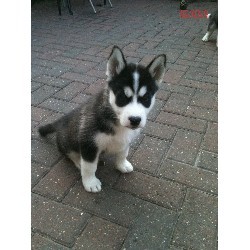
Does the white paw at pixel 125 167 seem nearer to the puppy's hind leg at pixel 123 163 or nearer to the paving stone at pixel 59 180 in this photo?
the puppy's hind leg at pixel 123 163

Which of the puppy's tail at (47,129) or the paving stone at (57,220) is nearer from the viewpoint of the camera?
the paving stone at (57,220)

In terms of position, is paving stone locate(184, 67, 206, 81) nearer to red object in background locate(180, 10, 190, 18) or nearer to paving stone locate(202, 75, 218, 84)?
paving stone locate(202, 75, 218, 84)

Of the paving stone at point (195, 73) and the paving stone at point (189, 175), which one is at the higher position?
the paving stone at point (189, 175)

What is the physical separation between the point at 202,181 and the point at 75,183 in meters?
1.15

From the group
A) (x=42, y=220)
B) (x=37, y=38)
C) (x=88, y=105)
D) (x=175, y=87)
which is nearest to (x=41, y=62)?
(x=37, y=38)

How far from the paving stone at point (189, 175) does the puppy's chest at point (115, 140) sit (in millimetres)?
593

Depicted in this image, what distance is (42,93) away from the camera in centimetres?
394

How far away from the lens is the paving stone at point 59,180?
2.46m

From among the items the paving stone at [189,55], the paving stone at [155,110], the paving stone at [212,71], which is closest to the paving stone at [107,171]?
the paving stone at [155,110]

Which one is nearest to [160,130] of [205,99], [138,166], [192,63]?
[138,166]

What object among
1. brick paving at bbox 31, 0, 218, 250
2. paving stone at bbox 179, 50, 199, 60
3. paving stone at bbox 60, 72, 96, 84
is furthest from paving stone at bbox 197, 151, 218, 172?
paving stone at bbox 179, 50, 199, 60

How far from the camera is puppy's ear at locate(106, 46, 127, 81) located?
6.70 feet

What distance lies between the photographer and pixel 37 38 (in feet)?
19.7
